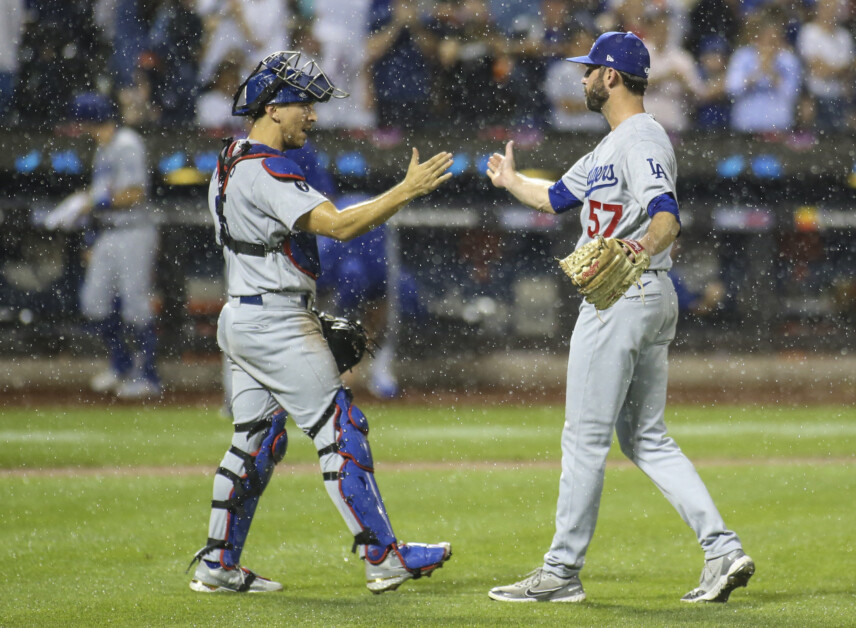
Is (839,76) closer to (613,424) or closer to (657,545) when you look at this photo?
(657,545)

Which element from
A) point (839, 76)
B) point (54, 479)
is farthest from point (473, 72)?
point (54, 479)

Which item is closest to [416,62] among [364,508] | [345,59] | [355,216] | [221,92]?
[345,59]

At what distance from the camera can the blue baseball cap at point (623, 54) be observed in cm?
473

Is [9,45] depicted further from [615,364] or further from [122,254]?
[615,364]

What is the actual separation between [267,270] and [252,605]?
48.4 inches

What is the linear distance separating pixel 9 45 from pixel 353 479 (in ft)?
31.6

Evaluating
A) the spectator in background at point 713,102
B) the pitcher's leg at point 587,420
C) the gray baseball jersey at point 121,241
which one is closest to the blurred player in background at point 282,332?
the pitcher's leg at point 587,420

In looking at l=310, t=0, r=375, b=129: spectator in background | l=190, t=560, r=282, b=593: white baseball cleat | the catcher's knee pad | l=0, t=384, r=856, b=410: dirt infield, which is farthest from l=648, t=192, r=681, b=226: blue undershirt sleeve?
l=310, t=0, r=375, b=129: spectator in background

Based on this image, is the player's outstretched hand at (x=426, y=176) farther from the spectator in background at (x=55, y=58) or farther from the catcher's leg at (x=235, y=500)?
the spectator in background at (x=55, y=58)

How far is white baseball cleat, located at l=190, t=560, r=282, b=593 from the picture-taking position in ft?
16.1

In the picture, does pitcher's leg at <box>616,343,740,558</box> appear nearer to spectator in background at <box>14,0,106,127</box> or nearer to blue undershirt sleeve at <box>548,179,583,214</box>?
blue undershirt sleeve at <box>548,179,583,214</box>

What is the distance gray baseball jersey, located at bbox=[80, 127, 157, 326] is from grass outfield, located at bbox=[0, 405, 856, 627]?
39.0 inches

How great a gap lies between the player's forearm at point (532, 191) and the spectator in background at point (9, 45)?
28.1 ft

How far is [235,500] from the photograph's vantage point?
16.2ft
